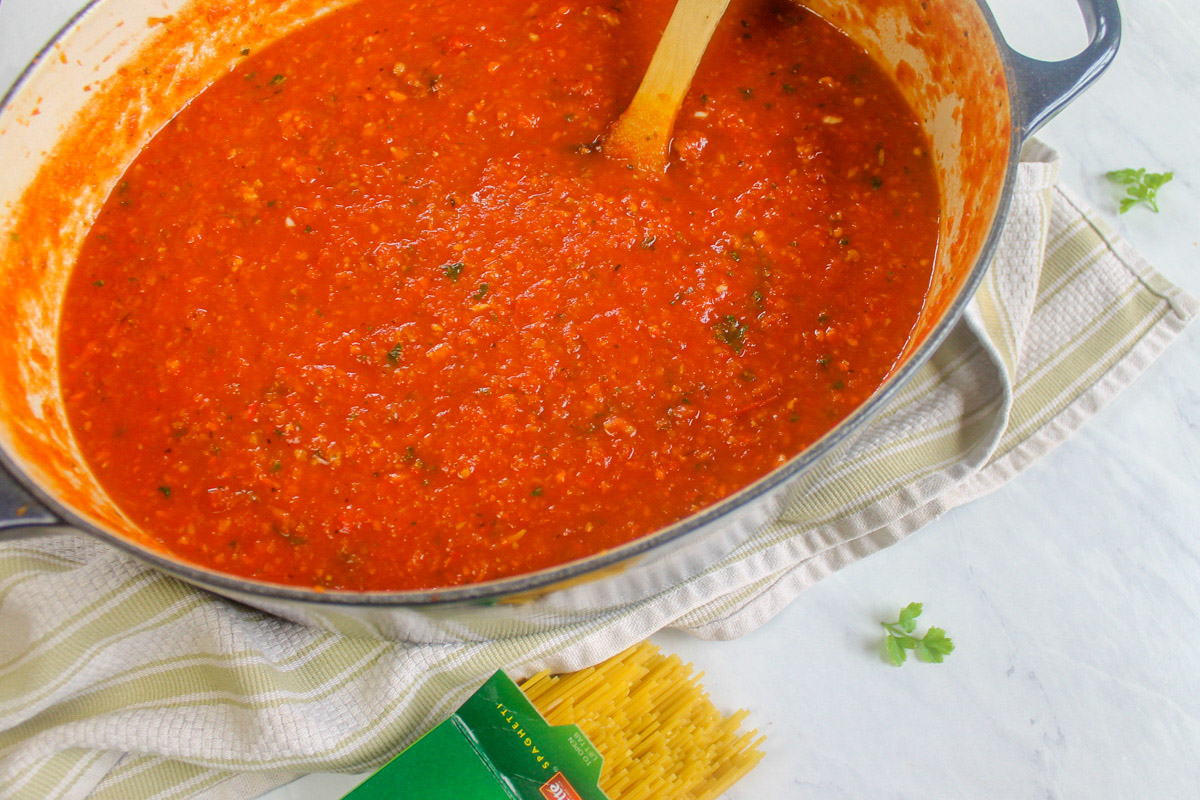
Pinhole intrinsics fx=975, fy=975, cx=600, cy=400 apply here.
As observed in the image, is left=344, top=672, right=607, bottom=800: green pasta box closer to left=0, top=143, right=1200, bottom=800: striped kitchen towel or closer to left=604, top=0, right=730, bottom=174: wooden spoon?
left=0, top=143, right=1200, bottom=800: striped kitchen towel

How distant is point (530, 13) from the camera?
83.9 inches

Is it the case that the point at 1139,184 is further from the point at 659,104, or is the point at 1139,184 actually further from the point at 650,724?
the point at 650,724

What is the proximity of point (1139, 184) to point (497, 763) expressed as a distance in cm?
184

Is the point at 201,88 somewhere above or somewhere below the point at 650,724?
above

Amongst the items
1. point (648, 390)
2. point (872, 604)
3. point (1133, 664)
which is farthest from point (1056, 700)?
point (648, 390)

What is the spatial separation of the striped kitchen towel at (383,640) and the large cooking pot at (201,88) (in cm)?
14

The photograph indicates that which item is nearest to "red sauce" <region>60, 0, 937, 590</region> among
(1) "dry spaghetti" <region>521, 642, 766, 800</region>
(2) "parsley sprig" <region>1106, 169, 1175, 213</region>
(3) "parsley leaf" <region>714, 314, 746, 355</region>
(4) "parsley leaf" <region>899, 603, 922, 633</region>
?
(3) "parsley leaf" <region>714, 314, 746, 355</region>

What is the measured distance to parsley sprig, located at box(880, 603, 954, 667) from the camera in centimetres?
185

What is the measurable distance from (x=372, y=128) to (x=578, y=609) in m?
1.05

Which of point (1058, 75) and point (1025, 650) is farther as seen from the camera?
point (1025, 650)

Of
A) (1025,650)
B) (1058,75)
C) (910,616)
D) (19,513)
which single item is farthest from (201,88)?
(1025,650)

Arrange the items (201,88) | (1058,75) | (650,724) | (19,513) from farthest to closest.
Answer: (201,88) → (650,724) → (1058,75) → (19,513)

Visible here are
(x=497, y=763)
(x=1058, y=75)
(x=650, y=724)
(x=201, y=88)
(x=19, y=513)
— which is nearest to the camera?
(x=19, y=513)

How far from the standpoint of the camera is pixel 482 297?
176cm
